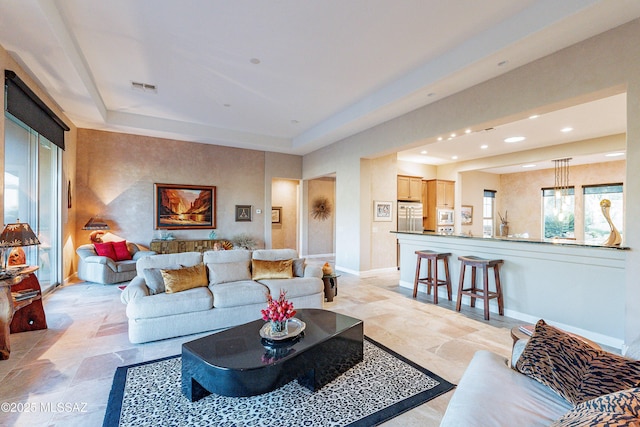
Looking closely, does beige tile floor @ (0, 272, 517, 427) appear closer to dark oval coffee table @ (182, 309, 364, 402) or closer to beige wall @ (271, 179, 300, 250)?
dark oval coffee table @ (182, 309, 364, 402)

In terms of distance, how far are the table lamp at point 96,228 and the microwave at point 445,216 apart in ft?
27.5

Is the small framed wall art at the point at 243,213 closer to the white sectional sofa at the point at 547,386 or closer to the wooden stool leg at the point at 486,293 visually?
the wooden stool leg at the point at 486,293

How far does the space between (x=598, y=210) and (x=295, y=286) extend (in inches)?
353

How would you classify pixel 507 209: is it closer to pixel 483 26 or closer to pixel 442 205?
pixel 442 205

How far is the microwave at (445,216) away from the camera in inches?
344

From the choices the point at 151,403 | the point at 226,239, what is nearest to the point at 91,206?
the point at 226,239

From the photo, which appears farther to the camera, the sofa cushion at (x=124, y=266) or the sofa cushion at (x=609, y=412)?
the sofa cushion at (x=124, y=266)

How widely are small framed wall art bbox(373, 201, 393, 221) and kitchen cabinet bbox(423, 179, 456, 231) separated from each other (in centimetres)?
242

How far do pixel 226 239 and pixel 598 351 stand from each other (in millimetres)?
7387

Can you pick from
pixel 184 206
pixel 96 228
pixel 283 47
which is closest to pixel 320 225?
pixel 184 206

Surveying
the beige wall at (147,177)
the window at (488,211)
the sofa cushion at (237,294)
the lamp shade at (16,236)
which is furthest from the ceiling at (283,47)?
the window at (488,211)

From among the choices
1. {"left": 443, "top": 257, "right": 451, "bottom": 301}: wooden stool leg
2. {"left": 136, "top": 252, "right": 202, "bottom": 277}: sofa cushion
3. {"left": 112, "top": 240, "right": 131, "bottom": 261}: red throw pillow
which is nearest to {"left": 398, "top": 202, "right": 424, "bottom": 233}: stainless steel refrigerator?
{"left": 443, "top": 257, "right": 451, "bottom": 301}: wooden stool leg

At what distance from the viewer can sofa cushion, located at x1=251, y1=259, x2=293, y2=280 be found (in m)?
4.07

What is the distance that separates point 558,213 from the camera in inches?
345
